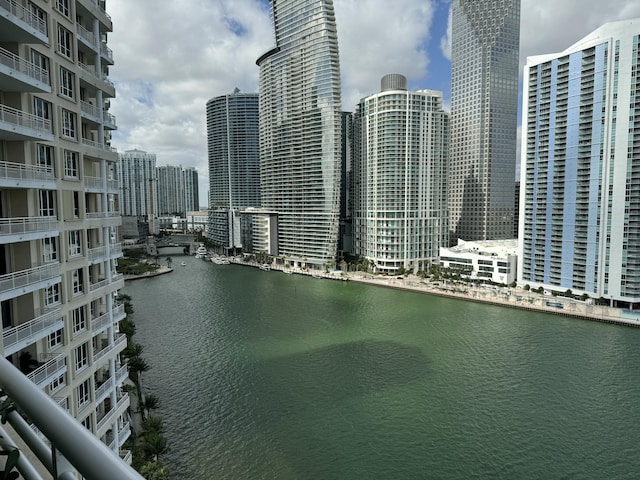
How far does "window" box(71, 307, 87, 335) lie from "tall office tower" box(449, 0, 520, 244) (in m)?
67.0

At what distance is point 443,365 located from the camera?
2262cm

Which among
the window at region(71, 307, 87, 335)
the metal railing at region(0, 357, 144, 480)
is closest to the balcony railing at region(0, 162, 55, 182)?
the window at region(71, 307, 87, 335)

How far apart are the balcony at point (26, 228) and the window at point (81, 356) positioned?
2.78 metres

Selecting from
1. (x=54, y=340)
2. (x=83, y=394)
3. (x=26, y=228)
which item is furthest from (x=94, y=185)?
(x=83, y=394)

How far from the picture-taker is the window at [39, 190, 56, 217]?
7.91 m

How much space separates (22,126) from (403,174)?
50.1m

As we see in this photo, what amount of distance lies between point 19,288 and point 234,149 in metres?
84.6

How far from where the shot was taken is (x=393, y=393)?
19.4 m

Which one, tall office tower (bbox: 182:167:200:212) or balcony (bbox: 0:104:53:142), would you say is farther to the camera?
tall office tower (bbox: 182:167:200:212)

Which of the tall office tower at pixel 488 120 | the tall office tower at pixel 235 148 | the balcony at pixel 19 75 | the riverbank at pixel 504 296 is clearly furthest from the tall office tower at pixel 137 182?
the balcony at pixel 19 75

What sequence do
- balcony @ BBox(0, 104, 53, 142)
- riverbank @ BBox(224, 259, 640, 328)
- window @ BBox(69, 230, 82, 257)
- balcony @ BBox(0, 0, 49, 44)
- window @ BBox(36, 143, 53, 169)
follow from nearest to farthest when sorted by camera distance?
1. balcony @ BBox(0, 0, 49, 44)
2. balcony @ BBox(0, 104, 53, 142)
3. window @ BBox(36, 143, 53, 169)
4. window @ BBox(69, 230, 82, 257)
5. riverbank @ BBox(224, 259, 640, 328)

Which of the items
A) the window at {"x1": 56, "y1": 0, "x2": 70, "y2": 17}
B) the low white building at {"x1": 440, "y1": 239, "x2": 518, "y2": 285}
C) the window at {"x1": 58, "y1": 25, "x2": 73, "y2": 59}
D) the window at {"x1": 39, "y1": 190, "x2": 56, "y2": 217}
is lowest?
the low white building at {"x1": 440, "y1": 239, "x2": 518, "y2": 285}

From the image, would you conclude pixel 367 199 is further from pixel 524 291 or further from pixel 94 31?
pixel 94 31

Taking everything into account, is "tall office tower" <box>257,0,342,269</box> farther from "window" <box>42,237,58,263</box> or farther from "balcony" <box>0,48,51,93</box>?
"balcony" <box>0,48,51,93</box>
